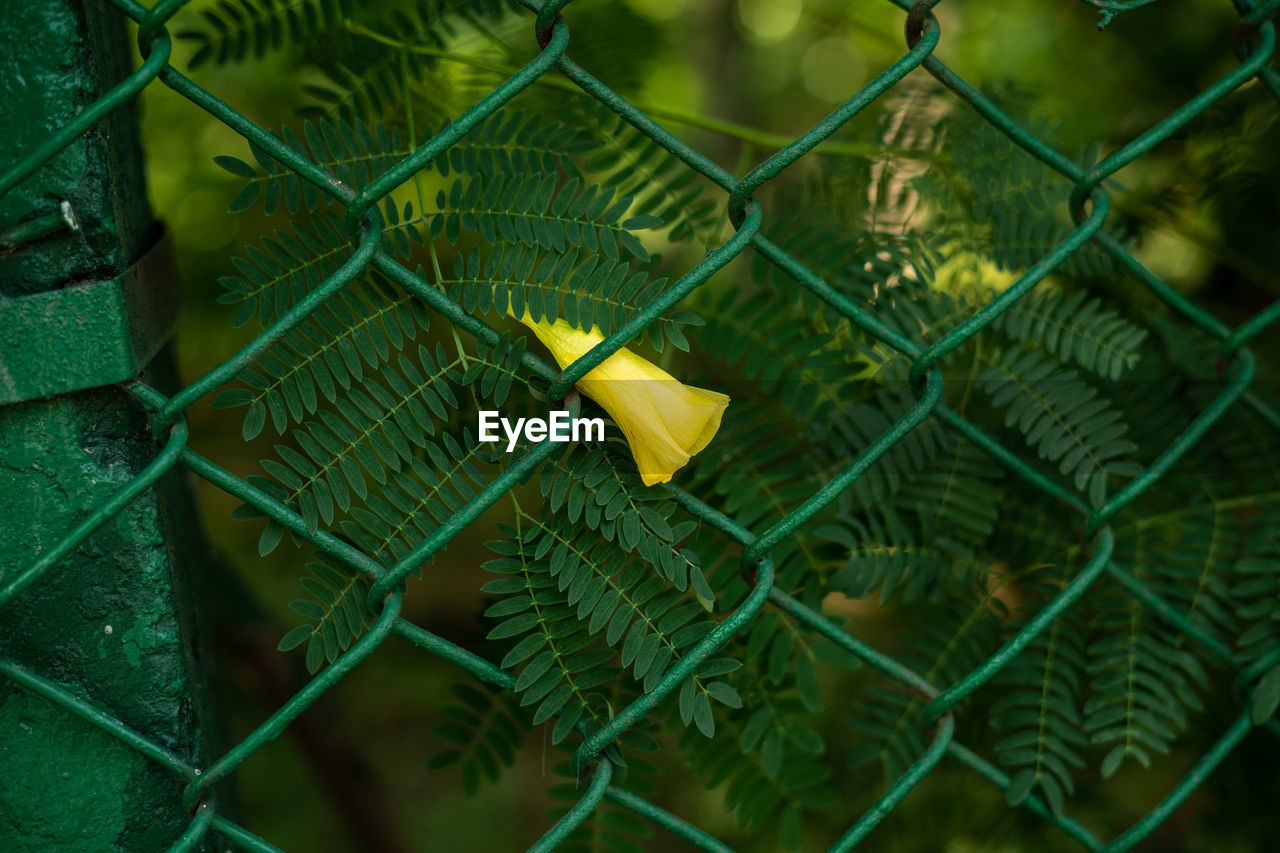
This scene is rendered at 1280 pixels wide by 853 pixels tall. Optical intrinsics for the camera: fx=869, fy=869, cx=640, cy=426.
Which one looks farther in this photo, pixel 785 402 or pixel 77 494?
pixel 785 402

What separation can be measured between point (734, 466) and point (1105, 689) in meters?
0.56

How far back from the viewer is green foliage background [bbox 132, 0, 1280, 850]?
2.64 ft

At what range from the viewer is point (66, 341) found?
0.68 m

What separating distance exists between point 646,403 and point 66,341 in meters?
0.47

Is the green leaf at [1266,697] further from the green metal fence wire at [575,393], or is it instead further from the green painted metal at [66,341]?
the green painted metal at [66,341]

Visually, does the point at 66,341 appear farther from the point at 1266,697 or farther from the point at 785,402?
the point at 1266,697

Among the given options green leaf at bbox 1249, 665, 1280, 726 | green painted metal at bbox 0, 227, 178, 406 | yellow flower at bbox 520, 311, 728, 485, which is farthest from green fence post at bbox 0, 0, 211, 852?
green leaf at bbox 1249, 665, 1280, 726

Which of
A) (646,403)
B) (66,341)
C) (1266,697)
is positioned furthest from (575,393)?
(1266,697)

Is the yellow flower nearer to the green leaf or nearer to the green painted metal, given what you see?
the green painted metal

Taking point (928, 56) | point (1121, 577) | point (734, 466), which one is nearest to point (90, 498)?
point (734, 466)

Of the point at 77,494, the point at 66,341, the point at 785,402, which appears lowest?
the point at 77,494

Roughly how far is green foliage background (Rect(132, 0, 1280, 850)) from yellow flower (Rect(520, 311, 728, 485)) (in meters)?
0.03

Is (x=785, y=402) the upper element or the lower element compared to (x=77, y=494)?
upper

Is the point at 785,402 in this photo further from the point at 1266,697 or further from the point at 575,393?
the point at 1266,697
